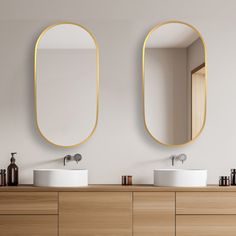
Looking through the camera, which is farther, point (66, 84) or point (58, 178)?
point (66, 84)

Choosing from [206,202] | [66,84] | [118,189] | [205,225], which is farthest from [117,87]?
[205,225]

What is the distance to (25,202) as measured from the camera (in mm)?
3334

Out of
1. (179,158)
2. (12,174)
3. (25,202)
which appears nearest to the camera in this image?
(25,202)

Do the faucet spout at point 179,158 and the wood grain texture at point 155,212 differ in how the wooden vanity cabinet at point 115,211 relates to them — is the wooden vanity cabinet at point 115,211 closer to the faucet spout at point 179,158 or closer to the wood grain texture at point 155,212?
the wood grain texture at point 155,212

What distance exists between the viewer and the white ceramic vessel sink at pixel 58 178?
336 centimetres

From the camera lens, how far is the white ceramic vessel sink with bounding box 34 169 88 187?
336cm

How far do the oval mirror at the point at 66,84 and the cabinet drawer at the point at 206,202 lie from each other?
2.65ft

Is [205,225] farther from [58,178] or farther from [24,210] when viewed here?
[24,210]

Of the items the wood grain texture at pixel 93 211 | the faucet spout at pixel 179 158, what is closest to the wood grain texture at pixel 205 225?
the wood grain texture at pixel 93 211

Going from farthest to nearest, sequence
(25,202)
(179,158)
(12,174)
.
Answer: (179,158) → (12,174) → (25,202)

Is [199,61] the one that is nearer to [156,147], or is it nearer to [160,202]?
[156,147]

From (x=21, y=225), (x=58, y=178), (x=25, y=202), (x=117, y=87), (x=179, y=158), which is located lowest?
(x=21, y=225)

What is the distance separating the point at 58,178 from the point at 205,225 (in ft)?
3.24

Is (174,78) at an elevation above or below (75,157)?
above
